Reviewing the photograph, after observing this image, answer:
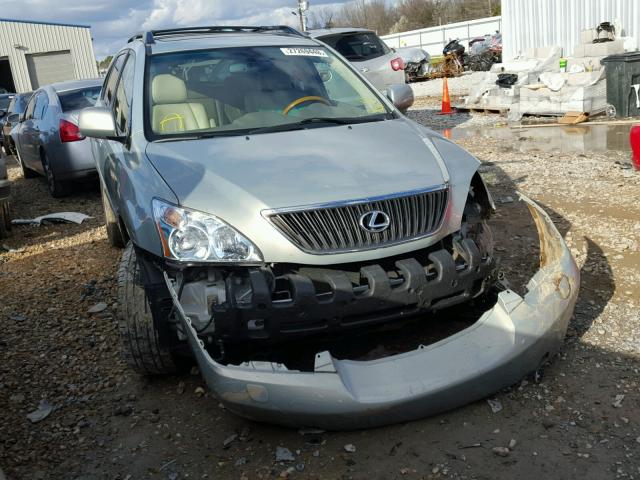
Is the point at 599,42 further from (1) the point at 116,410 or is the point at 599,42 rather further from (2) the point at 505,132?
(1) the point at 116,410

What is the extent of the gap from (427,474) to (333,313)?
79 cm

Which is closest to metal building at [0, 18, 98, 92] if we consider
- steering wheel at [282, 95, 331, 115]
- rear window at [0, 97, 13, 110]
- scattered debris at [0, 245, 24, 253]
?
rear window at [0, 97, 13, 110]

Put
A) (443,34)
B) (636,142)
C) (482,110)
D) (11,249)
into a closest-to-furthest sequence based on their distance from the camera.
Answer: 1. (636,142)
2. (11,249)
3. (482,110)
4. (443,34)

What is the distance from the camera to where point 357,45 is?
13172 mm

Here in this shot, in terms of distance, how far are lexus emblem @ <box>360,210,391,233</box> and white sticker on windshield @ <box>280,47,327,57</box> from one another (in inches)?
78.9

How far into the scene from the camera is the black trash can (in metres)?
11.1

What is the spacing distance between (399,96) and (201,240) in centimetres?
247

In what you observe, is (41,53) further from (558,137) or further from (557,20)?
(558,137)

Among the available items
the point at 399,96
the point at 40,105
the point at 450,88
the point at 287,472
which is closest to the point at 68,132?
the point at 40,105

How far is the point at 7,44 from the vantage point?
34812mm

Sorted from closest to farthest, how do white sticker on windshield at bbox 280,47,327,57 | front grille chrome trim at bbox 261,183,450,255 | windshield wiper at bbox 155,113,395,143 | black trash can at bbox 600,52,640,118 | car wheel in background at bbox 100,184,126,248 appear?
front grille chrome trim at bbox 261,183,450,255 < windshield wiper at bbox 155,113,395,143 < white sticker on windshield at bbox 280,47,327,57 < car wheel in background at bbox 100,184,126,248 < black trash can at bbox 600,52,640,118

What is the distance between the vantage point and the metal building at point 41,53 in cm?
3491

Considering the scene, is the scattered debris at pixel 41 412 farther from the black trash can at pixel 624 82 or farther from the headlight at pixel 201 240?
the black trash can at pixel 624 82

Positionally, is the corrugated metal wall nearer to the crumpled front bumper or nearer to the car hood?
the car hood
